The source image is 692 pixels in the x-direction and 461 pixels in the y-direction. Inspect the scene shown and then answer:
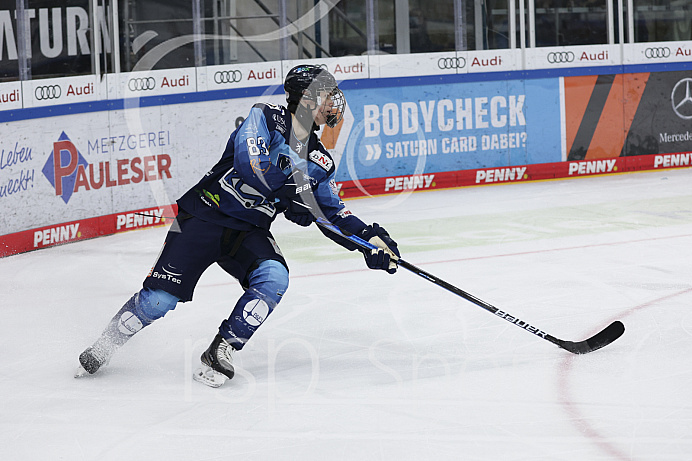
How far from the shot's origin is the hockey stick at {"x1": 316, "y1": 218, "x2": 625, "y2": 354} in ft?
12.8

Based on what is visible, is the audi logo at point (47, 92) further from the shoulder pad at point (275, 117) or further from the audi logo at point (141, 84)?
the shoulder pad at point (275, 117)

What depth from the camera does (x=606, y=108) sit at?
33.6ft

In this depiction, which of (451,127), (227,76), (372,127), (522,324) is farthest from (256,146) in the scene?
(451,127)

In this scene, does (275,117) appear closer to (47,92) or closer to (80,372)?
(80,372)

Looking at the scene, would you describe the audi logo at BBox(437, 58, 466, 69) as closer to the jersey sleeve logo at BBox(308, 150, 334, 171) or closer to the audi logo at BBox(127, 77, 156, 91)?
the audi logo at BBox(127, 77, 156, 91)

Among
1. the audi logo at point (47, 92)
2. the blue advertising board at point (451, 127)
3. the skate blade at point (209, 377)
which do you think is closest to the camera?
the skate blade at point (209, 377)

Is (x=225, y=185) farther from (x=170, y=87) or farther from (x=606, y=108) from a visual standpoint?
(x=606, y=108)

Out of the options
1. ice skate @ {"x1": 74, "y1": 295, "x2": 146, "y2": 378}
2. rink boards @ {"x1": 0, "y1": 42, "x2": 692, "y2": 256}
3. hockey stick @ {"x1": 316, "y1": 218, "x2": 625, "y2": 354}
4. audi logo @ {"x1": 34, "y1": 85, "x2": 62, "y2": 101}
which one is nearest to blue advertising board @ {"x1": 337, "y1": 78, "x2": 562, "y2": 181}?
rink boards @ {"x1": 0, "y1": 42, "x2": 692, "y2": 256}

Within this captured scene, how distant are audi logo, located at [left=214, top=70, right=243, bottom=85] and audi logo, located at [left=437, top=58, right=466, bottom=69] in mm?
2244

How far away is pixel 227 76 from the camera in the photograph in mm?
8523

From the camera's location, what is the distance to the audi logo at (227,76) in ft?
27.8

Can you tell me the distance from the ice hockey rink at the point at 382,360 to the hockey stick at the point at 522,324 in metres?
0.06

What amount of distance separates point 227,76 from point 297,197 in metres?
5.02

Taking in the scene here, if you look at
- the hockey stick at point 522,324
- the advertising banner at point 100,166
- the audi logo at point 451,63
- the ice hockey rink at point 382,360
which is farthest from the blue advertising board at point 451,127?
the hockey stick at point 522,324
